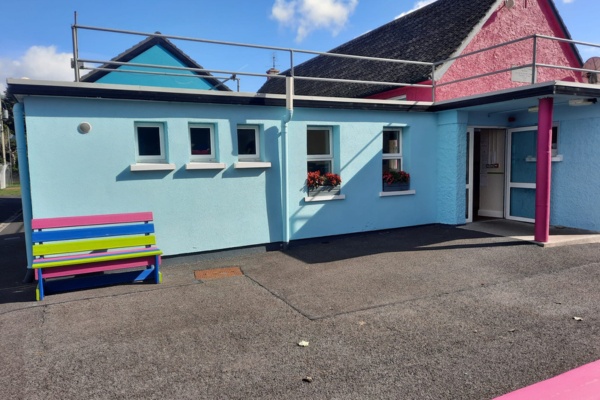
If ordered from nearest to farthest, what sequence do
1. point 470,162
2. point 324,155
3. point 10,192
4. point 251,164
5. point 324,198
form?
point 251,164, point 324,198, point 324,155, point 470,162, point 10,192

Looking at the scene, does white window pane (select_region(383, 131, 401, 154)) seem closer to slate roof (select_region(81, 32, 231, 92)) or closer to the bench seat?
the bench seat

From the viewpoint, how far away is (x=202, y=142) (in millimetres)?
7879

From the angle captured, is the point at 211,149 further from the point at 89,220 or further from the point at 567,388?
the point at 567,388

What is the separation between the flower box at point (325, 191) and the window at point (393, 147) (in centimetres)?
167

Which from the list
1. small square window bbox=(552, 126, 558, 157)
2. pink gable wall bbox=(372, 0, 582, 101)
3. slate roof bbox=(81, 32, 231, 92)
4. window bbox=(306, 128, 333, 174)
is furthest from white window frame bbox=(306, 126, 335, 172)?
slate roof bbox=(81, 32, 231, 92)

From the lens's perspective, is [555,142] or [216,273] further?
[555,142]

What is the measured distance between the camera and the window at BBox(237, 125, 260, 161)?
27.0 feet

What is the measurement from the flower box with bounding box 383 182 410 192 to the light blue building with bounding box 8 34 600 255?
0.38 feet

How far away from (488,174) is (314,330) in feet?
29.4

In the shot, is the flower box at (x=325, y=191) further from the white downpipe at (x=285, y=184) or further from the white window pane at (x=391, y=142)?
the white window pane at (x=391, y=142)

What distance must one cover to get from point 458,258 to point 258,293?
3.81 metres

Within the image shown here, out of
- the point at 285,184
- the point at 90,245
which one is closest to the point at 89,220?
the point at 90,245

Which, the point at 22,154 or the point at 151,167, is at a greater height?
the point at 22,154

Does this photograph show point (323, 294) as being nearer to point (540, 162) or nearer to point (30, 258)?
point (30, 258)
